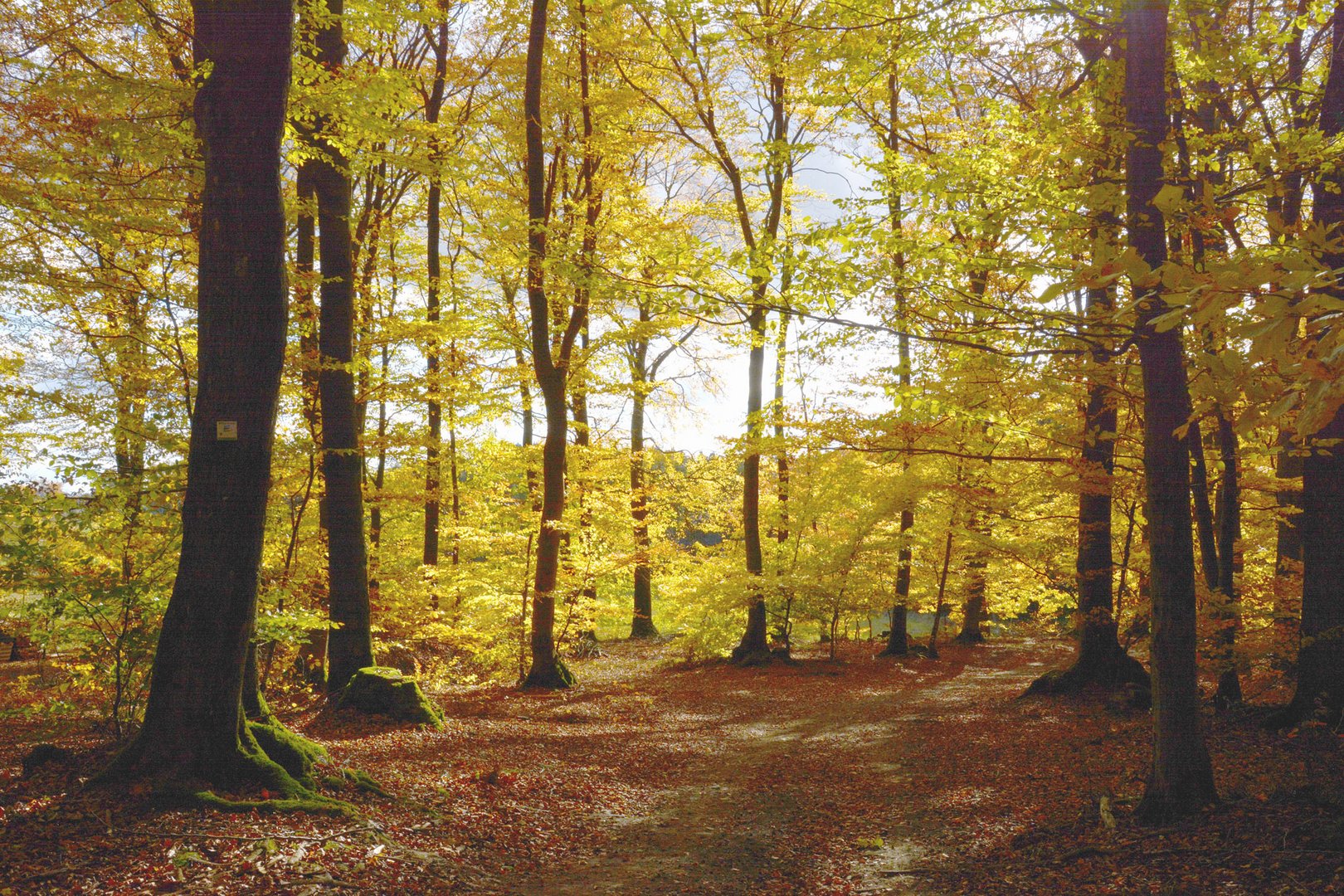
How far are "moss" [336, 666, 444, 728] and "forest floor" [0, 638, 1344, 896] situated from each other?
216mm

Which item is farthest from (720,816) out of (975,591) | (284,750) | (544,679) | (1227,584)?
(975,591)

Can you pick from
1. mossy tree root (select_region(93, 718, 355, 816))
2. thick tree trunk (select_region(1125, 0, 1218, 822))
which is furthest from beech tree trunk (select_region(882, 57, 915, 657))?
mossy tree root (select_region(93, 718, 355, 816))

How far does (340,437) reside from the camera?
866cm

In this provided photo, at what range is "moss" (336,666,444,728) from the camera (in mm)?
8203

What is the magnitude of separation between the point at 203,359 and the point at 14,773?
2729 mm

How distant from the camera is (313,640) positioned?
11250 millimetres

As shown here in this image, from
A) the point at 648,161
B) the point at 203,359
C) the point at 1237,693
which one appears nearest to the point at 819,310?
the point at 203,359

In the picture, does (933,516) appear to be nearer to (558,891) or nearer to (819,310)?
(819,310)

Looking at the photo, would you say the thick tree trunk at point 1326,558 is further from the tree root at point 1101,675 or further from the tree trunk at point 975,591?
the tree trunk at point 975,591

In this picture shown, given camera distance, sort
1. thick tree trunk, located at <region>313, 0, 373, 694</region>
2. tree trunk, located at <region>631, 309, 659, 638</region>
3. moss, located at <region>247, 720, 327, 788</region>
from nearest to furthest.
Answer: moss, located at <region>247, 720, 327, 788</region> → thick tree trunk, located at <region>313, 0, 373, 694</region> → tree trunk, located at <region>631, 309, 659, 638</region>

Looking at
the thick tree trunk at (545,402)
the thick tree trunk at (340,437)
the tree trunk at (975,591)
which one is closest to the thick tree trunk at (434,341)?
the thick tree trunk at (545,402)

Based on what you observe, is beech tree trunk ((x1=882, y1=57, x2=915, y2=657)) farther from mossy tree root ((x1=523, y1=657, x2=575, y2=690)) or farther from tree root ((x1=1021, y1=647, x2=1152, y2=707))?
mossy tree root ((x1=523, y1=657, x2=575, y2=690))

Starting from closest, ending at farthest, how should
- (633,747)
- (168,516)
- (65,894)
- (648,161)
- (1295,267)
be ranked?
(1295,267)
(65,894)
(168,516)
(633,747)
(648,161)

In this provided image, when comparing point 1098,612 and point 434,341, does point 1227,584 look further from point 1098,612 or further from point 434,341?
point 434,341
